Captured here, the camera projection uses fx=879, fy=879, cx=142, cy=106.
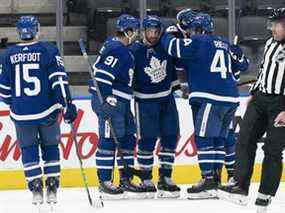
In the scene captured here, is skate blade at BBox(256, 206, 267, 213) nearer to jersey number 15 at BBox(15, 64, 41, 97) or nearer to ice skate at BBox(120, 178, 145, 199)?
ice skate at BBox(120, 178, 145, 199)

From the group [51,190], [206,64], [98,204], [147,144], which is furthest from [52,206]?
[206,64]

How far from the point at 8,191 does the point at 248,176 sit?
252 centimetres

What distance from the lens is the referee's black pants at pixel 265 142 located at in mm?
4879

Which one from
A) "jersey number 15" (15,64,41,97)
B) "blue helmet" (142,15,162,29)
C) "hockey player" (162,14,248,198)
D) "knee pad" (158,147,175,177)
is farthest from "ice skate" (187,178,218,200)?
"jersey number 15" (15,64,41,97)

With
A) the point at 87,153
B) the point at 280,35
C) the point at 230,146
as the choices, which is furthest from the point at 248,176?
the point at 87,153

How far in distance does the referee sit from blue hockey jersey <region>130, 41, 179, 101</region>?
1.08 m

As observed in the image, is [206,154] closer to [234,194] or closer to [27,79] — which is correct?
[234,194]

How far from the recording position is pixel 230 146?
6.24 meters

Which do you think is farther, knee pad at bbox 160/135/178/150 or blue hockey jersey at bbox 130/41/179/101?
knee pad at bbox 160/135/178/150

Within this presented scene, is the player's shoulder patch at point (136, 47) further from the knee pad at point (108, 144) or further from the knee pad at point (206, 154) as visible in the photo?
the knee pad at point (206, 154)

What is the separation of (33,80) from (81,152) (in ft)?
5.85

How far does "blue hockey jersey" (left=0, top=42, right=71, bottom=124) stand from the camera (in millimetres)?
5363

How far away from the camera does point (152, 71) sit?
5.98m

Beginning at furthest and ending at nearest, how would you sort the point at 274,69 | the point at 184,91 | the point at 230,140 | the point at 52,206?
1. the point at 184,91
2. the point at 230,140
3. the point at 52,206
4. the point at 274,69
